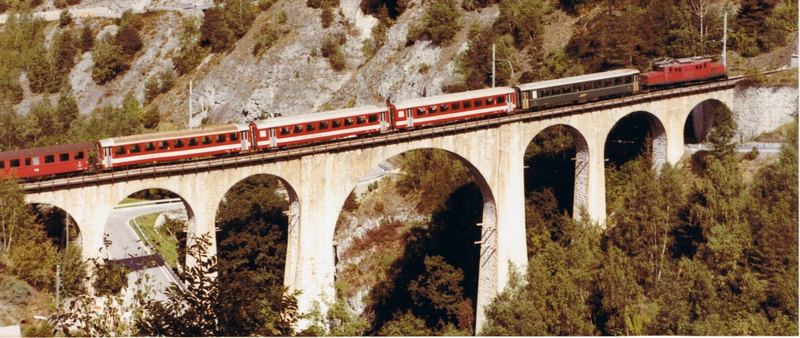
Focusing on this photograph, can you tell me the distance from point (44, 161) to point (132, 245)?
2083 cm

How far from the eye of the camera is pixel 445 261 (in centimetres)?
5650

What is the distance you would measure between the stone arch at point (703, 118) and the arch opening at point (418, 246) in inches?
628

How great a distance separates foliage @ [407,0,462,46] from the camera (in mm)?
84875

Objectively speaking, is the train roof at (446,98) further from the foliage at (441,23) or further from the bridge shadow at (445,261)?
the foliage at (441,23)

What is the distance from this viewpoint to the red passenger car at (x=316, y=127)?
47406mm

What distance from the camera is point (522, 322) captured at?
48.4 m

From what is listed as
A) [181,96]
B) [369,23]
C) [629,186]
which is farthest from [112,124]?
[629,186]

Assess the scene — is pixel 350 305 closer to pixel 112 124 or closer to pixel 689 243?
pixel 689 243

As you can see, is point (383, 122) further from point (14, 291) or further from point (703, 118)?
point (703, 118)

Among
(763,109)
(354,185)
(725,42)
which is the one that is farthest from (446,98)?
(725,42)

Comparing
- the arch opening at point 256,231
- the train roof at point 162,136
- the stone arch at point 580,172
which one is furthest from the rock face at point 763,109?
the train roof at point 162,136

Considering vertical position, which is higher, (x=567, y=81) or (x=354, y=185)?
(x=567, y=81)

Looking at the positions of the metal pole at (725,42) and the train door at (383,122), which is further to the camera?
the metal pole at (725,42)

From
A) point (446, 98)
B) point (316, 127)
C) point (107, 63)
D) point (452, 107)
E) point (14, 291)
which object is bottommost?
point (14, 291)
